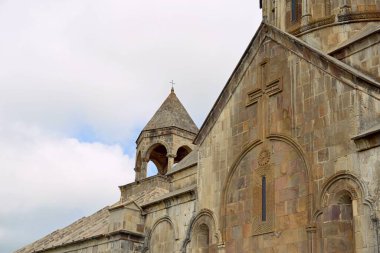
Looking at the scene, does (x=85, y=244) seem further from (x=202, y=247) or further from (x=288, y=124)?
(x=288, y=124)

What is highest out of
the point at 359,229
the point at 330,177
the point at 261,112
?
the point at 261,112

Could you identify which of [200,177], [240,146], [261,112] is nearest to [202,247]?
[200,177]

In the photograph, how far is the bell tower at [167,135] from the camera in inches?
945

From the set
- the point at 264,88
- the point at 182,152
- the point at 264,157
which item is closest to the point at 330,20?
the point at 264,88

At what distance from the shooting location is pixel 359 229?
362 inches

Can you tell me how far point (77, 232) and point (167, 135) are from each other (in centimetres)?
621

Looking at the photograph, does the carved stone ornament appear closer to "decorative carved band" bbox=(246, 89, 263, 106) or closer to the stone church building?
the stone church building

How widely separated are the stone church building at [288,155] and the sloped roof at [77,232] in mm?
1162

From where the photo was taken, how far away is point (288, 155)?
11.1 meters

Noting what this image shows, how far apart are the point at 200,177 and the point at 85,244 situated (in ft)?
18.5

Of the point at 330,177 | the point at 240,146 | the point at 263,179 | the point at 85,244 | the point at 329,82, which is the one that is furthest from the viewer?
the point at 85,244

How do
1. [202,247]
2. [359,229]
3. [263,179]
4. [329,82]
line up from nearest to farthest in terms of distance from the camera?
[359,229]
[329,82]
[263,179]
[202,247]

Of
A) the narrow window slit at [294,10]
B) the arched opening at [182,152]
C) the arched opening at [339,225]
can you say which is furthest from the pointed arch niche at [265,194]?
the arched opening at [182,152]

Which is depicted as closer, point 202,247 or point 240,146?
point 240,146
